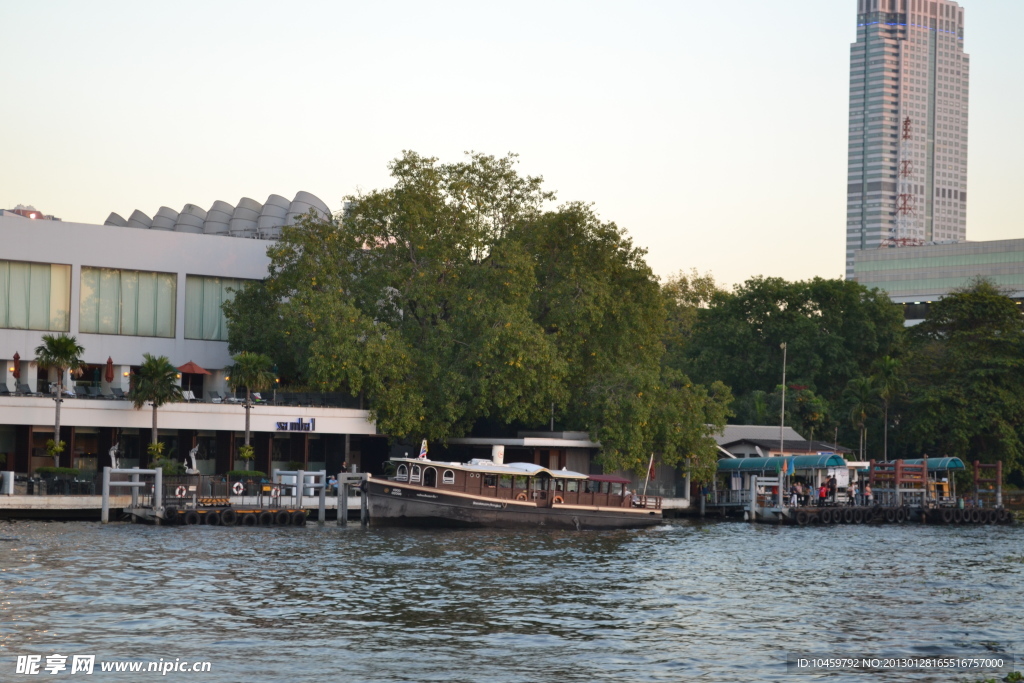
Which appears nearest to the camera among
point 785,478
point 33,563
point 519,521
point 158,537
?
point 33,563

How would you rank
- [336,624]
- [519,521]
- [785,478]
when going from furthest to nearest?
[785,478] < [519,521] < [336,624]

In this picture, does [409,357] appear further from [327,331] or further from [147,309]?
[147,309]

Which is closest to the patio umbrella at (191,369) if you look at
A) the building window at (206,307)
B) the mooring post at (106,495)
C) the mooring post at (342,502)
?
the building window at (206,307)

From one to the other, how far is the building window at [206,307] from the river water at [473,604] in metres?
26.7

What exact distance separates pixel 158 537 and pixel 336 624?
20.8 metres

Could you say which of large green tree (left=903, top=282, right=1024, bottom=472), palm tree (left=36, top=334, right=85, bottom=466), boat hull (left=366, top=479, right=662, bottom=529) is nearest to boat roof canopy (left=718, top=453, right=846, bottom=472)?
large green tree (left=903, top=282, right=1024, bottom=472)

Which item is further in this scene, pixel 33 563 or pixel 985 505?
pixel 985 505

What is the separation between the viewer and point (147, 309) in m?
76.5

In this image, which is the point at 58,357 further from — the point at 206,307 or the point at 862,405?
the point at 862,405

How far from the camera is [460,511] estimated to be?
190 feet

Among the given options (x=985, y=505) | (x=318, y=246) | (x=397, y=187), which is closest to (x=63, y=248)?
(x=318, y=246)

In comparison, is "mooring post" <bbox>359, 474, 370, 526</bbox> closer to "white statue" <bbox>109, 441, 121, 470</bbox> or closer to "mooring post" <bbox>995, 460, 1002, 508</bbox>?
"white statue" <bbox>109, 441, 121, 470</bbox>

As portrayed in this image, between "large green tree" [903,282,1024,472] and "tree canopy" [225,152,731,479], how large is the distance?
22.1 metres

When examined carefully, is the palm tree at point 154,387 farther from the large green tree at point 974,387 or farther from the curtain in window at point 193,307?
the large green tree at point 974,387
